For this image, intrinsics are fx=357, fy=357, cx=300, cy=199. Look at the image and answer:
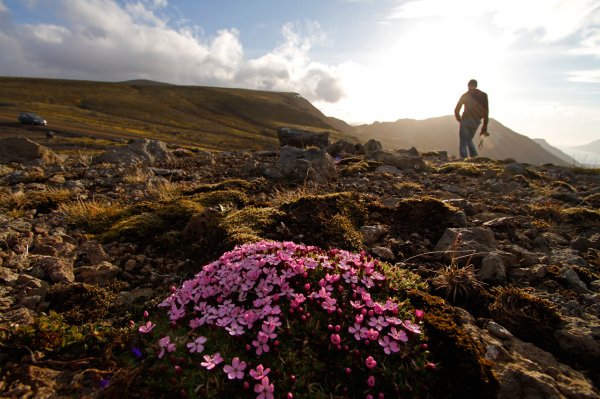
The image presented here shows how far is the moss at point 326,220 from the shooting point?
6.54m

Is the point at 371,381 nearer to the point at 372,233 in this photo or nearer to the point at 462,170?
the point at 372,233

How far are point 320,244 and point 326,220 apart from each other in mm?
668

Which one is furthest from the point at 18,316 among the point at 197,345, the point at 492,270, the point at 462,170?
the point at 462,170

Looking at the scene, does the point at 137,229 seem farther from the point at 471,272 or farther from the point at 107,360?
the point at 471,272

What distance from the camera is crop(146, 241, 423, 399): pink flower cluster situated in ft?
11.5

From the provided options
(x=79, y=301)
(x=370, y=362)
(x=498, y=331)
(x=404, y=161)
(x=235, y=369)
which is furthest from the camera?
(x=404, y=161)

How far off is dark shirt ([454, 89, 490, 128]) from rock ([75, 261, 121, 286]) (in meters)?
20.9

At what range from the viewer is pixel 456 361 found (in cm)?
350

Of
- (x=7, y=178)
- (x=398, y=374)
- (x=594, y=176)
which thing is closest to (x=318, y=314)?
(x=398, y=374)

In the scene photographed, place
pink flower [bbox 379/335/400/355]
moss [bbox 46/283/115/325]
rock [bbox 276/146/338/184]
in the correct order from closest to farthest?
pink flower [bbox 379/335/400/355], moss [bbox 46/283/115/325], rock [bbox 276/146/338/184]

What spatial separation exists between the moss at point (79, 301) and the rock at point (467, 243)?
516cm

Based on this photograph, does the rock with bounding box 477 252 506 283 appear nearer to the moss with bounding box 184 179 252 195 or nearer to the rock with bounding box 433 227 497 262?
the rock with bounding box 433 227 497 262

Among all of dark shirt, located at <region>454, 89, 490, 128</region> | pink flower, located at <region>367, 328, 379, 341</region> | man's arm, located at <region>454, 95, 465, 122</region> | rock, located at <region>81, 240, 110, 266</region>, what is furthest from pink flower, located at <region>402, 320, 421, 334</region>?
man's arm, located at <region>454, 95, 465, 122</region>

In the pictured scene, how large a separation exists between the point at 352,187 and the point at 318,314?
24.1 feet
